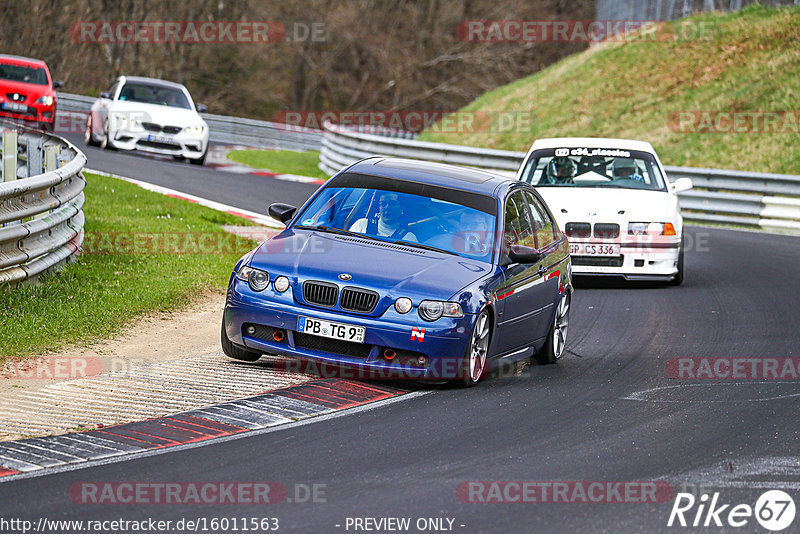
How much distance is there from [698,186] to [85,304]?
16279mm

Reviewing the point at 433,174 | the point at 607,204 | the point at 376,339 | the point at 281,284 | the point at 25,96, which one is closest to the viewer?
the point at 376,339

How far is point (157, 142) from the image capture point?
25266 mm

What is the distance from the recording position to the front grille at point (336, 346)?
8.11 meters

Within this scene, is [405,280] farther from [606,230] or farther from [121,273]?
[606,230]

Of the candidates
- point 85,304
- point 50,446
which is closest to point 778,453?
point 50,446

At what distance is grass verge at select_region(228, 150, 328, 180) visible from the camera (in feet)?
98.6

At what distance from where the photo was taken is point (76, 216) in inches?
496

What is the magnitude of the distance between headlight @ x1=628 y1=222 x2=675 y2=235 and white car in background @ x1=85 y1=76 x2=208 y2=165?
1344 cm

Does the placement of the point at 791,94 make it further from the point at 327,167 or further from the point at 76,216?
the point at 76,216

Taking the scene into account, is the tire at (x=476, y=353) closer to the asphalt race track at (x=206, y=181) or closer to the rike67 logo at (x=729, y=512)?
the rike67 logo at (x=729, y=512)

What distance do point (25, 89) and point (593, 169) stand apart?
57.5ft

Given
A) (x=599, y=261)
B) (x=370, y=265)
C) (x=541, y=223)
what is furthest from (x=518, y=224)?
(x=599, y=261)

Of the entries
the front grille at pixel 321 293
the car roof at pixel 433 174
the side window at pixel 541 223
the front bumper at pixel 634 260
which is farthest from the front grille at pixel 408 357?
the front bumper at pixel 634 260

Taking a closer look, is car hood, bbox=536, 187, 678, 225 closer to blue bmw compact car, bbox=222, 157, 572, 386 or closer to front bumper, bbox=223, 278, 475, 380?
blue bmw compact car, bbox=222, 157, 572, 386
